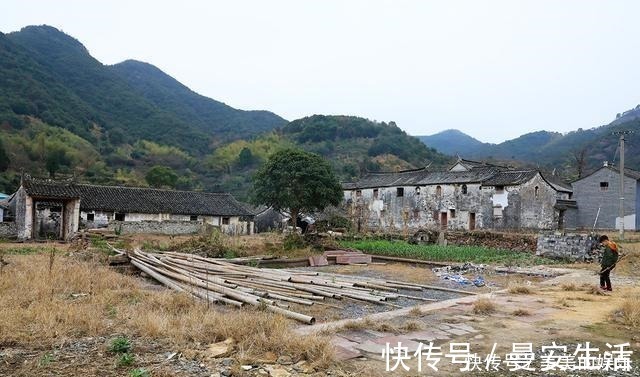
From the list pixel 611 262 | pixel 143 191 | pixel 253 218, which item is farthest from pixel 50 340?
pixel 253 218

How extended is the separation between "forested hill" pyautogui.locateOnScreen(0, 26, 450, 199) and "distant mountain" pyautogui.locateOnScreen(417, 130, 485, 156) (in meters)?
31.4

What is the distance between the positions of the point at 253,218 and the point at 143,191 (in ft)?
29.8

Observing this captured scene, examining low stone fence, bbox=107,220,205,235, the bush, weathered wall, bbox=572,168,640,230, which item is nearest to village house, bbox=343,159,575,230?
weathered wall, bbox=572,168,640,230

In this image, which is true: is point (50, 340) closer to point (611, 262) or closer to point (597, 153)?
point (611, 262)

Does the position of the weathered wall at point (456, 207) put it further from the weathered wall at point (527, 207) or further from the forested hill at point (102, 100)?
the forested hill at point (102, 100)

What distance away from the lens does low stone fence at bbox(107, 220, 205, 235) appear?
1155 inches

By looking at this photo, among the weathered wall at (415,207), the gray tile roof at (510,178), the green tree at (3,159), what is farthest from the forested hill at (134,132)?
the gray tile roof at (510,178)

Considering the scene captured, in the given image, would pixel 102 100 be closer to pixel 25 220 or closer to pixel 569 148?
pixel 25 220

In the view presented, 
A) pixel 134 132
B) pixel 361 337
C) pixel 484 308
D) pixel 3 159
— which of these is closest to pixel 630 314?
pixel 484 308

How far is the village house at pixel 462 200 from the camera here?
109ft

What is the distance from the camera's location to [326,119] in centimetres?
8875

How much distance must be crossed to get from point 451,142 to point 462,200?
307 ft

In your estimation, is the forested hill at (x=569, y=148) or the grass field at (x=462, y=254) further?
the forested hill at (x=569, y=148)

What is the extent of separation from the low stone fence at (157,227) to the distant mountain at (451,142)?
86.0 m
